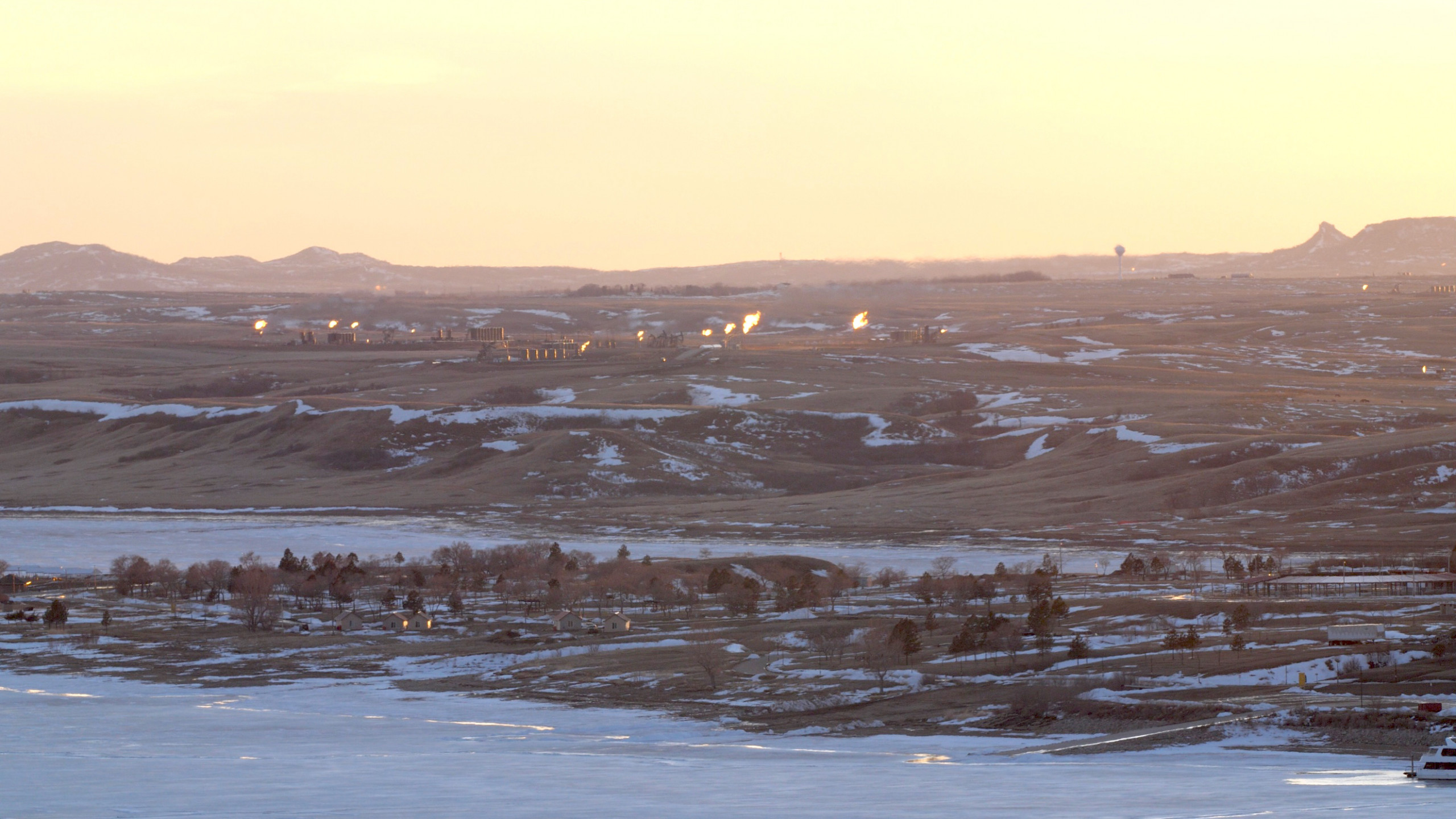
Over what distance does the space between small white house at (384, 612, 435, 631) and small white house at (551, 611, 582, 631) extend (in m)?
6.26

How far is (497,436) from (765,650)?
328ft

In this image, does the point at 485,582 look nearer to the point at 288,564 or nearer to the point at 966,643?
the point at 288,564

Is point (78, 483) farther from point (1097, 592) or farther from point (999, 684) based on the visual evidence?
point (999, 684)

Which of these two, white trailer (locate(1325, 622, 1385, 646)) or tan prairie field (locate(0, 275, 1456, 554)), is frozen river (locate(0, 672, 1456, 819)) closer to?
white trailer (locate(1325, 622, 1385, 646))

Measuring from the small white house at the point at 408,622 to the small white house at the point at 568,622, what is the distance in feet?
20.5

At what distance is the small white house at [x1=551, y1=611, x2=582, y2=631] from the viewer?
71.6 metres

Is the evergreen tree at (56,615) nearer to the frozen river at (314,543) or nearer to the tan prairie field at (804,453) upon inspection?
the frozen river at (314,543)

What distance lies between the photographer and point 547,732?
163ft

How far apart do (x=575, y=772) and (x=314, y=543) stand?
73.9 metres

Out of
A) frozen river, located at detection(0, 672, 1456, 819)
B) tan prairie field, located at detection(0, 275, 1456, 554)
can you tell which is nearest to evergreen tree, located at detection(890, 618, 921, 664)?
frozen river, located at detection(0, 672, 1456, 819)

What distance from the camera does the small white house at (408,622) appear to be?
73625 millimetres

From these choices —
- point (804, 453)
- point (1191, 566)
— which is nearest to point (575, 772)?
point (1191, 566)

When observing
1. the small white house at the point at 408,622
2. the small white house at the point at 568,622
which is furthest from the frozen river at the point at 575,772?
the small white house at the point at 408,622

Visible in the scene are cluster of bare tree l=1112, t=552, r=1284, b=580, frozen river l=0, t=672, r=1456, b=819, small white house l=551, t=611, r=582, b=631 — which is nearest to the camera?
frozen river l=0, t=672, r=1456, b=819
